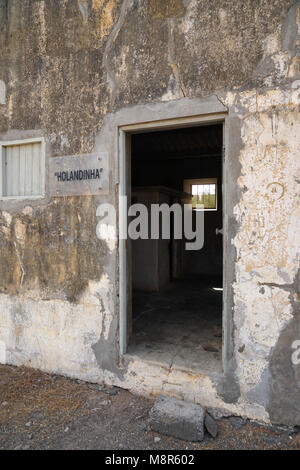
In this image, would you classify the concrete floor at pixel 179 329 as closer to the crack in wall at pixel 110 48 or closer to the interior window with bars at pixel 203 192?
the crack in wall at pixel 110 48

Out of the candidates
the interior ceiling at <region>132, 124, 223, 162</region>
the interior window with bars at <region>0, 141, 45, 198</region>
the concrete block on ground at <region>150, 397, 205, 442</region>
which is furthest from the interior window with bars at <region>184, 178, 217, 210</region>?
the concrete block on ground at <region>150, 397, 205, 442</region>

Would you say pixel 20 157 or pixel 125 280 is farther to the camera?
pixel 20 157

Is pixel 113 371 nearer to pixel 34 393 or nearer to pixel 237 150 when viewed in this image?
pixel 34 393

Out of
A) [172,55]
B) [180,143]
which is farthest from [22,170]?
[180,143]

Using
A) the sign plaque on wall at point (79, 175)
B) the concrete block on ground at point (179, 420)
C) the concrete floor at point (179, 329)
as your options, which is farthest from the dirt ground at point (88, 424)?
the sign plaque on wall at point (79, 175)

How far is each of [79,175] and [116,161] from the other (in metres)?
0.44

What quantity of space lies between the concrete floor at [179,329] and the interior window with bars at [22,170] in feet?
6.68

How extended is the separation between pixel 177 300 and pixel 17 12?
15.5ft

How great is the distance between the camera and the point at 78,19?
122 inches

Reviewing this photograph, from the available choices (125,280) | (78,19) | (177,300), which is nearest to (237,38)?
(78,19)

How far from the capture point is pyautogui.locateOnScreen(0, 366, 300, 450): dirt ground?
7.73 feet

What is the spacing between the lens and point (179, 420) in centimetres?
241

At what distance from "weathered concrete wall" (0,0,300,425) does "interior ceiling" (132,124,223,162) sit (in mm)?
3629

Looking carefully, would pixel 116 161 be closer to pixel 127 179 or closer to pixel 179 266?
pixel 127 179
